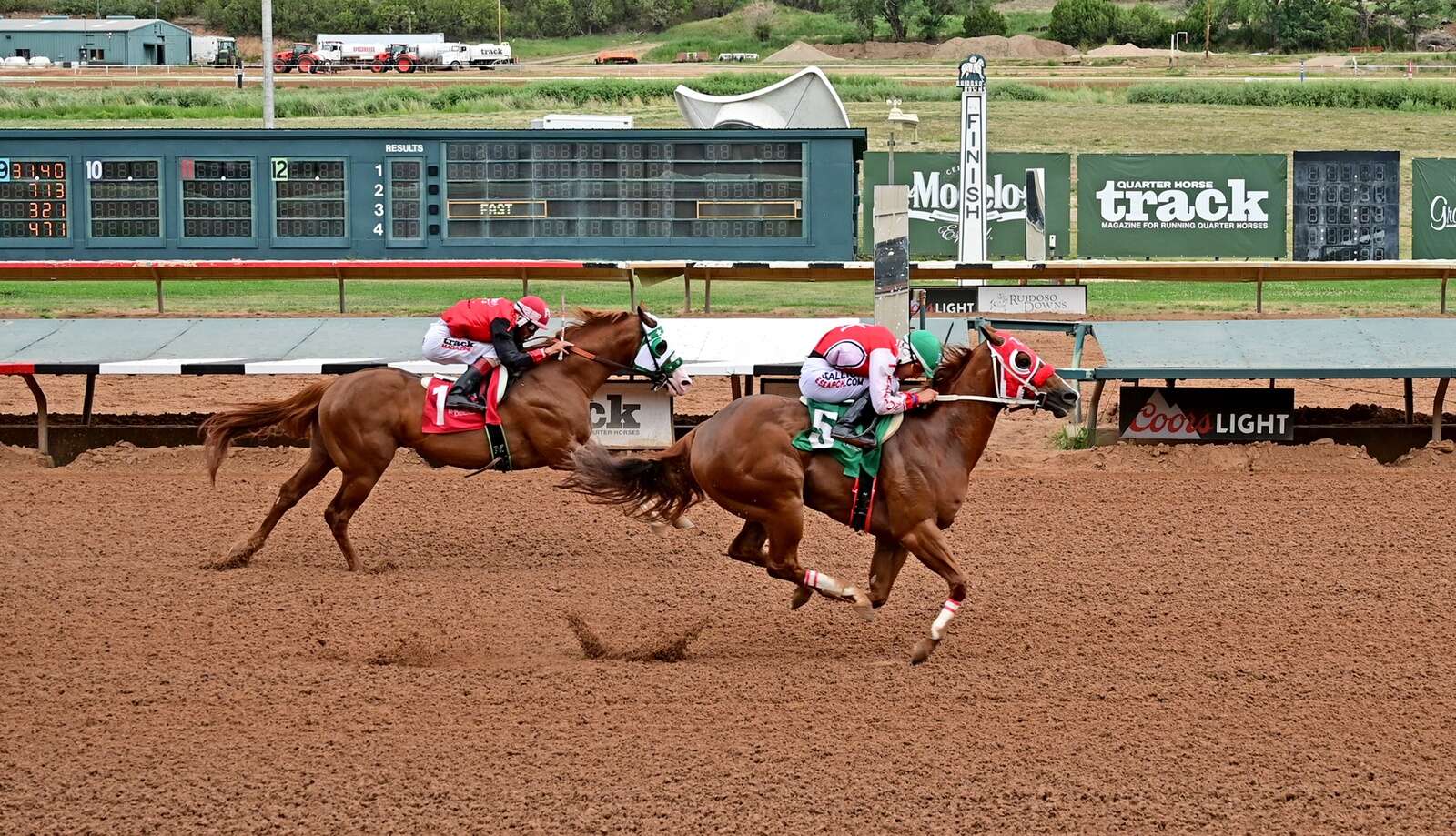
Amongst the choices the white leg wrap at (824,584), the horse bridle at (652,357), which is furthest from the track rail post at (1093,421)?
the white leg wrap at (824,584)

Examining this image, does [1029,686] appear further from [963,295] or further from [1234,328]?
[963,295]

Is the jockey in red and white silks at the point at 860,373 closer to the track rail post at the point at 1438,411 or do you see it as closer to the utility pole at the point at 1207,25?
the track rail post at the point at 1438,411

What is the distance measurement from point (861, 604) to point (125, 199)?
15986 mm

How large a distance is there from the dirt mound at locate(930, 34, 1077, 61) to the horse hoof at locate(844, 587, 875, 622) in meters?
60.5

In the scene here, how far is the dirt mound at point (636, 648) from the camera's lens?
8617mm

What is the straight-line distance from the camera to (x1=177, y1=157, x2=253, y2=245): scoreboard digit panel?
2155 centimetres

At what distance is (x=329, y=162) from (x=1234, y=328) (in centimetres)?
1208

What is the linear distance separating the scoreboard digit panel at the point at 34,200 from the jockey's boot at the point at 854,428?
16.1 m

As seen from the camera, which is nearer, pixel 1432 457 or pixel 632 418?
pixel 1432 457

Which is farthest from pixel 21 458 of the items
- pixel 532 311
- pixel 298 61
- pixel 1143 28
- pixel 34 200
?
pixel 1143 28

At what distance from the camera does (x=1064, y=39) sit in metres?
74.7

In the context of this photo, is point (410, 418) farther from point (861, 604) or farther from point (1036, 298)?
point (1036, 298)

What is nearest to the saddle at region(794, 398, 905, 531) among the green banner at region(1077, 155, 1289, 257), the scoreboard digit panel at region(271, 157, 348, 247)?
the scoreboard digit panel at region(271, 157, 348, 247)

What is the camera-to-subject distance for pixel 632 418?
45.9 ft
